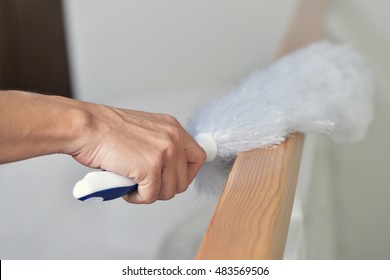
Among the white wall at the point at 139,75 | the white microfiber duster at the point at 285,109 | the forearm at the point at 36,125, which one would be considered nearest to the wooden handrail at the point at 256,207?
the white microfiber duster at the point at 285,109

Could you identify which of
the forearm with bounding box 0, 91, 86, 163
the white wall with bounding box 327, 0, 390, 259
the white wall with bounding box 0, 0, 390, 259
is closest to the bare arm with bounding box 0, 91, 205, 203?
the forearm with bounding box 0, 91, 86, 163

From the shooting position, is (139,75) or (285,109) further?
(139,75)

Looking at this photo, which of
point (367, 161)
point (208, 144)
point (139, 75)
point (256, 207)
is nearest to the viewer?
point (256, 207)

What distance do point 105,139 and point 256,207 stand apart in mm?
143

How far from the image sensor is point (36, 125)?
51cm

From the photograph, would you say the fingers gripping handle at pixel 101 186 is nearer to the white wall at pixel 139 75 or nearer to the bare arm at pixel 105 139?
the bare arm at pixel 105 139

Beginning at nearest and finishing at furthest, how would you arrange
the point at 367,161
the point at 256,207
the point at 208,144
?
1. the point at 256,207
2. the point at 208,144
3. the point at 367,161

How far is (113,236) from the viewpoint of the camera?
131cm

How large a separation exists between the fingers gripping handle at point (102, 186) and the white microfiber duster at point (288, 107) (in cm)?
11

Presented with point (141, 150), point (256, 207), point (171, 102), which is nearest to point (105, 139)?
point (141, 150)

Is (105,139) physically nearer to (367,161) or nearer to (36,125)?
(36,125)

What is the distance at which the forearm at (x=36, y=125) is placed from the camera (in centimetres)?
50
